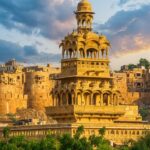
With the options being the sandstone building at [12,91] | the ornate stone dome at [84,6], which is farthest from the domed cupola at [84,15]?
the sandstone building at [12,91]

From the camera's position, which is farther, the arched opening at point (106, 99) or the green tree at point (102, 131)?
the arched opening at point (106, 99)

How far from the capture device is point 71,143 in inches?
2544

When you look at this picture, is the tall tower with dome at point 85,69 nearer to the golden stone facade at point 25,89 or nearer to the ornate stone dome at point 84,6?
the ornate stone dome at point 84,6

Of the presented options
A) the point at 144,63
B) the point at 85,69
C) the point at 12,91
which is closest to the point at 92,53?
the point at 85,69

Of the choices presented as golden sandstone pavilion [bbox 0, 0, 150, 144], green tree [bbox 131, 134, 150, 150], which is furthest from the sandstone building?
green tree [bbox 131, 134, 150, 150]

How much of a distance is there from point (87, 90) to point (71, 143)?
212 inches

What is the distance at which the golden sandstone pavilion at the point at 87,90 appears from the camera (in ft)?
227

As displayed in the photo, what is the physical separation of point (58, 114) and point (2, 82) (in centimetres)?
9162

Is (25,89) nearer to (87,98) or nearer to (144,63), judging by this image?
(144,63)

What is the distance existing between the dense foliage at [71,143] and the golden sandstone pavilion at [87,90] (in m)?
2.16

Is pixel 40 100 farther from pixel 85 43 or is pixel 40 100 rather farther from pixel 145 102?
pixel 85 43

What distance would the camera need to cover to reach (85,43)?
70.1m

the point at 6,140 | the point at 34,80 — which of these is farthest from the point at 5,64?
the point at 6,140

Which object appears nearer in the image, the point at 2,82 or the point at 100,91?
the point at 100,91
